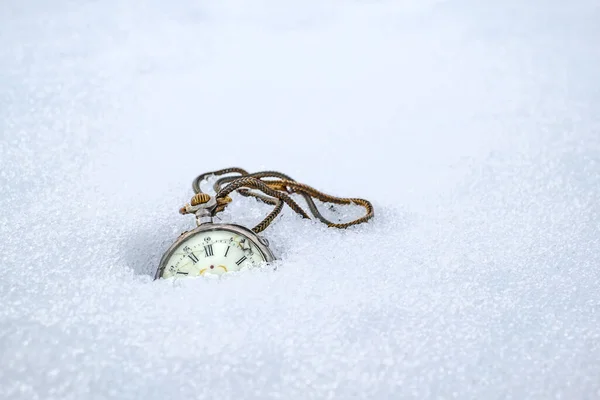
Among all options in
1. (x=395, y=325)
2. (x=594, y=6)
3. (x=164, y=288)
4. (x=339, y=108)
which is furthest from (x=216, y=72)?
(x=594, y=6)

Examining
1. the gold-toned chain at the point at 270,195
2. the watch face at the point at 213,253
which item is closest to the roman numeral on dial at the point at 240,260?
the watch face at the point at 213,253

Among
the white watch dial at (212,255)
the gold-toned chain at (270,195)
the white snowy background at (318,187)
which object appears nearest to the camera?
the white snowy background at (318,187)

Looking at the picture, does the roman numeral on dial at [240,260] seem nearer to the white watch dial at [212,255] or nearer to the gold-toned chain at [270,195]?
the white watch dial at [212,255]

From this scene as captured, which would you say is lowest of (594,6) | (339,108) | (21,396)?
(21,396)

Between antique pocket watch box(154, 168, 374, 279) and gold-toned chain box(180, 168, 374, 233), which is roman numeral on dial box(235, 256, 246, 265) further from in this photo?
gold-toned chain box(180, 168, 374, 233)

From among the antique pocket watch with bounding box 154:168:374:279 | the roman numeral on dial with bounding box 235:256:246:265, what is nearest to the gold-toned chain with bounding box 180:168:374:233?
the antique pocket watch with bounding box 154:168:374:279

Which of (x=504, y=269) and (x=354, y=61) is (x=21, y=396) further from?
(x=354, y=61)
